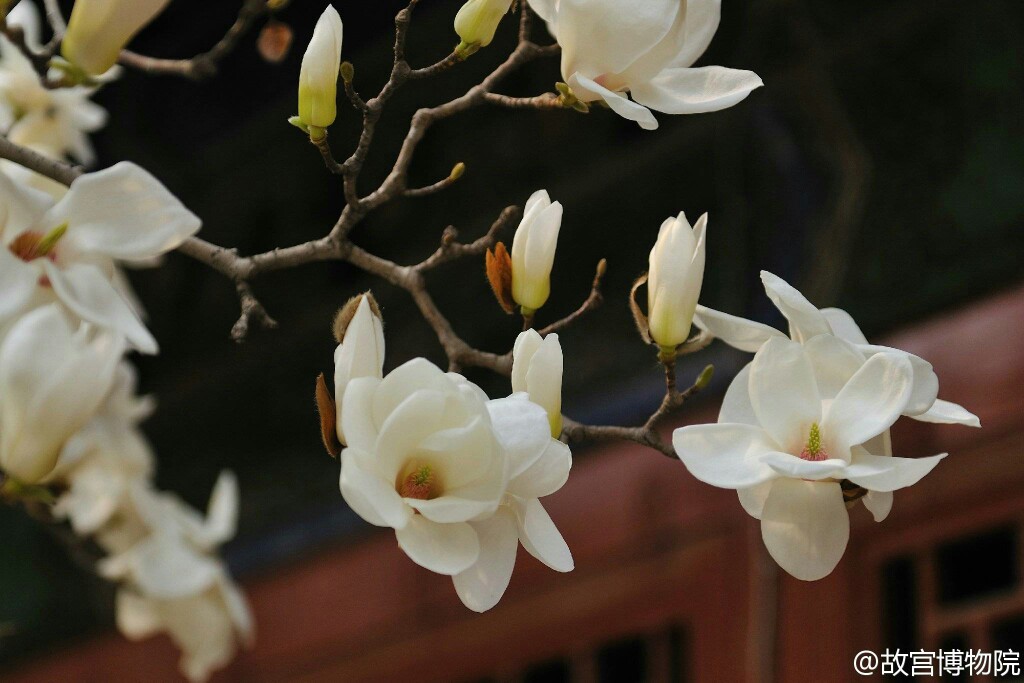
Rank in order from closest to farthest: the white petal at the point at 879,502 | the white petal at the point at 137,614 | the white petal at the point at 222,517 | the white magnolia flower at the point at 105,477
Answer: the white petal at the point at 879,502
the white magnolia flower at the point at 105,477
the white petal at the point at 222,517
the white petal at the point at 137,614

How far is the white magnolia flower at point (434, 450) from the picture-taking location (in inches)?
29.0

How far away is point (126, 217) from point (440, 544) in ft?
1.14

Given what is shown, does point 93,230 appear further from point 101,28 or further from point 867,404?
point 867,404

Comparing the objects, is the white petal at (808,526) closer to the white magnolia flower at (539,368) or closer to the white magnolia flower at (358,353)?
the white magnolia flower at (539,368)

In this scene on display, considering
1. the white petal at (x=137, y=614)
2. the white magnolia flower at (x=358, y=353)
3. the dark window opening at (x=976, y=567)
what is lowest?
the white petal at (x=137, y=614)

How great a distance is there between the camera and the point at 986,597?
168 cm

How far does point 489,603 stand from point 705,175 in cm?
156

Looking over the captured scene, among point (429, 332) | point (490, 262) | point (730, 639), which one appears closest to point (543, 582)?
point (730, 639)

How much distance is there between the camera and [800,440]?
82 centimetres

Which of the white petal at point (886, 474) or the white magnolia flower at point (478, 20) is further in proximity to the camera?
the white magnolia flower at point (478, 20)

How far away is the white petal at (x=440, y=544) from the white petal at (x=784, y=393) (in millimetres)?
215

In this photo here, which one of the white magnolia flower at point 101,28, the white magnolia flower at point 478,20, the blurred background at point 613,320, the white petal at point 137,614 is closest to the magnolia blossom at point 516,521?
the white magnolia flower at point 478,20

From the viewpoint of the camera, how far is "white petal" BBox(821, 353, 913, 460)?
78 cm

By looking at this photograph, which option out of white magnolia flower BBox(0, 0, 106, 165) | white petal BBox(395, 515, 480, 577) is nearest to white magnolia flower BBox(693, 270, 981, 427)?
white petal BBox(395, 515, 480, 577)
